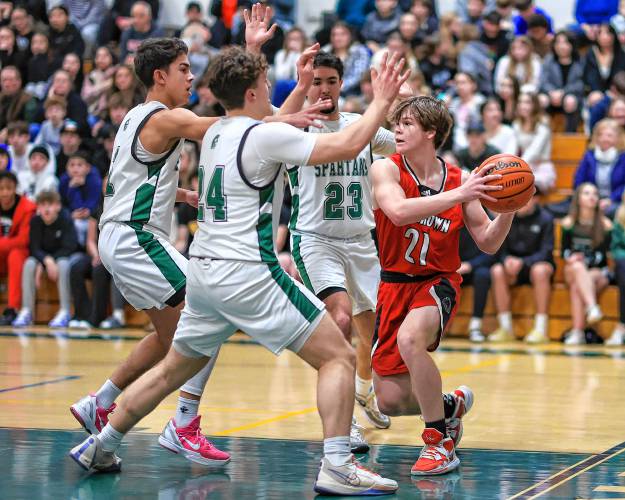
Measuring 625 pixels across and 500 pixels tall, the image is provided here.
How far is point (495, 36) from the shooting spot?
675 inches

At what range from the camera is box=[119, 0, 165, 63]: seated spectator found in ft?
61.4

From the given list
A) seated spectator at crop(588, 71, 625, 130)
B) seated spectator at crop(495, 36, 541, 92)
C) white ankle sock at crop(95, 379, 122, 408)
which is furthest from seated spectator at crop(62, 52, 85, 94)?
white ankle sock at crop(95, 379, 122, 408)

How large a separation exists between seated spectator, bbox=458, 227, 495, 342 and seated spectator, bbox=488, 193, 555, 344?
0.35ft

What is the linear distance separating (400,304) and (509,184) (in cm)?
93

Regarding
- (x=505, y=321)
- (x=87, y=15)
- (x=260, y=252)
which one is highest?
(x=87, y=15)

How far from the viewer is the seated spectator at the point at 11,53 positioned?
62.1 feet

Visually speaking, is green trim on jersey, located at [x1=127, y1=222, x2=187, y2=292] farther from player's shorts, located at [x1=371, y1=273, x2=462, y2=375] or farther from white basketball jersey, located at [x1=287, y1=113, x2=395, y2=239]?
white basketball jersey, located at [x1=287, y1=113, x2=395, y2=239]

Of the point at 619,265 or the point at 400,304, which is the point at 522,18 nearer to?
the point at 619,265

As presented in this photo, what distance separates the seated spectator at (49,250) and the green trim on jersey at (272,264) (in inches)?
369

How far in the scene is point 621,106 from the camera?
1434 cm

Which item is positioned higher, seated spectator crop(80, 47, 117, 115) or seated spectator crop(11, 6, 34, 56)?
seated spectator crop(11, 6, 34, 56)

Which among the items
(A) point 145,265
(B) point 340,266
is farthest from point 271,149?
(B) point 340,266

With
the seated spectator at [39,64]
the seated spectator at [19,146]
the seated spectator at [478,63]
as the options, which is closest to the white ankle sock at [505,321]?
the seated spectator at [478,63]

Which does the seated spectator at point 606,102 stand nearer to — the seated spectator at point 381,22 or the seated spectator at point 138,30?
the seated spectator at point 381,22
